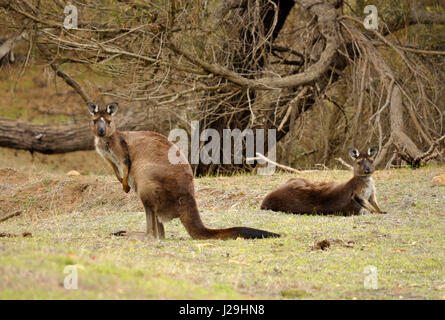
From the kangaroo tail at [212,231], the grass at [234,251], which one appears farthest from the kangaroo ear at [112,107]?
the kangaroo tail at [212,231]

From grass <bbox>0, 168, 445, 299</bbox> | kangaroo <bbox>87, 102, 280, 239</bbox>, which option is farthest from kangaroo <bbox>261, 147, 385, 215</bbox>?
kangaroo <bbox>87, 102, 280, 239</bbox>

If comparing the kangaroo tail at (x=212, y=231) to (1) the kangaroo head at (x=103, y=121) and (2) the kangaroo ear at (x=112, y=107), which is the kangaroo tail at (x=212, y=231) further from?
(2) the kangaroo ear at (x=112, y=107)

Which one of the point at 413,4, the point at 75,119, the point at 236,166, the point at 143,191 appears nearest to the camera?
the point at 143,191

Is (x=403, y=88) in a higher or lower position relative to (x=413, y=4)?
lower

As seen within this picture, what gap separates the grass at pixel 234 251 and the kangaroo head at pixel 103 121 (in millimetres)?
1256

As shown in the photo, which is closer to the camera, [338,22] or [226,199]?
[226,199]

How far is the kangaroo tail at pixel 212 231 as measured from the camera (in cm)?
755

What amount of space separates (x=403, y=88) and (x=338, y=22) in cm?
212

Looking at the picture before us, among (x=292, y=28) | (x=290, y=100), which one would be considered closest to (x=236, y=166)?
(x=290, y=100)

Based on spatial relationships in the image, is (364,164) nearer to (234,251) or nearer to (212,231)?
(212,231)
